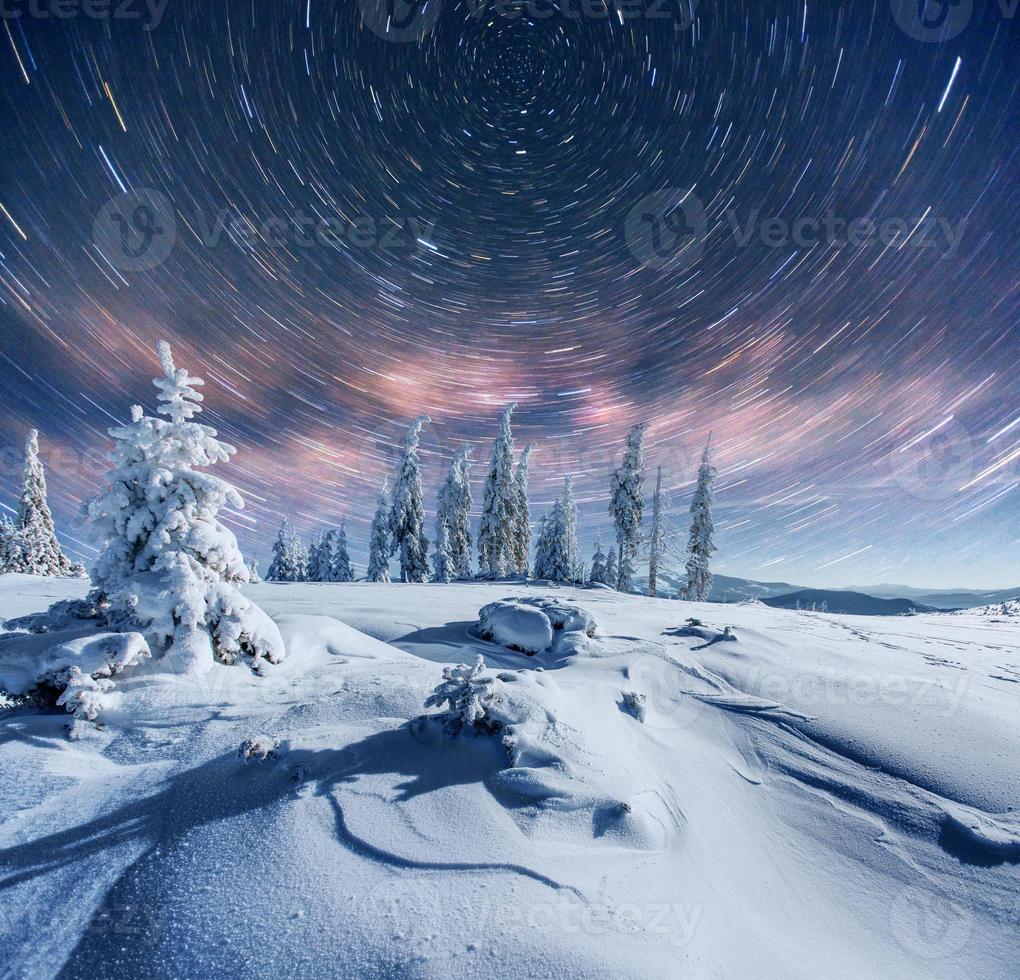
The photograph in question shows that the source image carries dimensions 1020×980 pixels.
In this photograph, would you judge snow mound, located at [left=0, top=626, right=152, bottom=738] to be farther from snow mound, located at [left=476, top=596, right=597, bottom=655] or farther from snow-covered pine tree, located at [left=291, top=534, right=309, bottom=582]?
snow-covered pine tree, located at [left=291, top=534, right=309, bottom=582]

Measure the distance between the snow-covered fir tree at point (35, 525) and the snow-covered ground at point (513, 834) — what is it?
126 ft

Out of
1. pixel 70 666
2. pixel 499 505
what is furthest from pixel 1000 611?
pixel 70 666

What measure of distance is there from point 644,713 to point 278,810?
157 inches

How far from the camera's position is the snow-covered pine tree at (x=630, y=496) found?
107 ft

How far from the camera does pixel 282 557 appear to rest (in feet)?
146

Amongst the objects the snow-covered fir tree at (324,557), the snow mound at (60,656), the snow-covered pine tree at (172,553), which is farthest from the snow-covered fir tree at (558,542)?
the snow mound at (60,656)

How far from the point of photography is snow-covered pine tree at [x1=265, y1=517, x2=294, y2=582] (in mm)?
44406

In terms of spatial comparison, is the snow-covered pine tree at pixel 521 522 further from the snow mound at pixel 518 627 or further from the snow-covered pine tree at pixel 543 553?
the snow mound at pixel 518 627

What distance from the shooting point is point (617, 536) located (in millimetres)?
33188

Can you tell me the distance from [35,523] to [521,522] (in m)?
34.9

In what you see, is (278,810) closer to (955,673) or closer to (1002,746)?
(1002,746)
